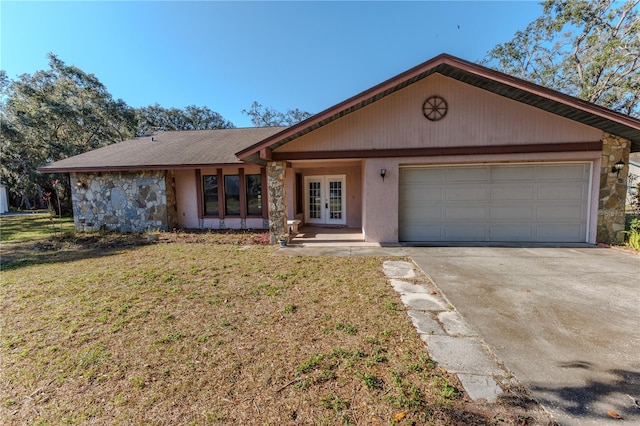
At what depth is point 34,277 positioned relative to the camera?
5738 mm

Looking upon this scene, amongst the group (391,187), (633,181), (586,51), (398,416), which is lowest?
(398,416)

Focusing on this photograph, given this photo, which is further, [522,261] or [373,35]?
[373,35]

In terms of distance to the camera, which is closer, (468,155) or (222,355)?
(222,355)

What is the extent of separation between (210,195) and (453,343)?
430 inches

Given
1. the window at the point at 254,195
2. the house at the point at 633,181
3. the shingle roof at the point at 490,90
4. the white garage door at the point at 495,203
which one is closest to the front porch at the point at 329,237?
the white garage door at the point at 495,203

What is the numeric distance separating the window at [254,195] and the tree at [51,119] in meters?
16.6

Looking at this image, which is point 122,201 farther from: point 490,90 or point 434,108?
point 490,90

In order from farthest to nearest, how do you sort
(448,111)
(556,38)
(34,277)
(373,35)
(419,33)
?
(556,38), (373,35), (419,33), (448,111), (34,277)

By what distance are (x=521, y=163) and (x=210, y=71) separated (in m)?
19.1

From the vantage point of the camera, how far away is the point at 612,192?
7711 mm

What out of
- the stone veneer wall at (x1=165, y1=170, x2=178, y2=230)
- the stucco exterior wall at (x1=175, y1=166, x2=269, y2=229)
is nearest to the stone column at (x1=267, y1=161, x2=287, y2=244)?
the stucco exterior wall at (x1=175, y1=166, x2=269, y2=229)

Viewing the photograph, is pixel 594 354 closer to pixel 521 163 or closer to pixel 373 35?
pixel 521 163

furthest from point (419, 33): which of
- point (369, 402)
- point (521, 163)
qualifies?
point (369, 402)

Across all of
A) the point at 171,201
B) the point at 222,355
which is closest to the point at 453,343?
the point at 222,355
